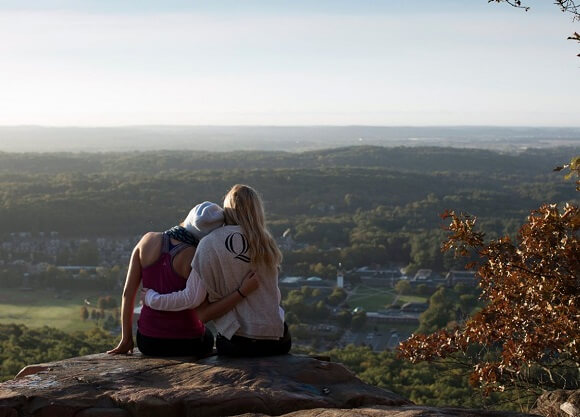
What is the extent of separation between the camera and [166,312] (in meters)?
5.40

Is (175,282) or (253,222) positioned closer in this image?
(253,222)

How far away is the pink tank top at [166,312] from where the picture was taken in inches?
213

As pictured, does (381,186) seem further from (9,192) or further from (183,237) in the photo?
(183,237)

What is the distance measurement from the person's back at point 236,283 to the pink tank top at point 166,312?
0.20 metres

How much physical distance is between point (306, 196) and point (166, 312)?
199 ft

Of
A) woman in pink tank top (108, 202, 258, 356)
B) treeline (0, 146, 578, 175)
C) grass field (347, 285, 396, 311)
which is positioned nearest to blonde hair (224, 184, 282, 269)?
woman in pink tank top (108, 202, 258, 356)

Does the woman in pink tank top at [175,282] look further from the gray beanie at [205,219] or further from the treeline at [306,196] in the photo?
the treeline at [306,196]

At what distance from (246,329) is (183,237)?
76 cm

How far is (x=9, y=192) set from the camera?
5369 centimetres

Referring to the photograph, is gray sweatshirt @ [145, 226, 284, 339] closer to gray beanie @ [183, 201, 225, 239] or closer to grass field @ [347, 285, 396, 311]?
gray beanie @ [183, 201, 225, 239]

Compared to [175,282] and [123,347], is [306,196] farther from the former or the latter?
[175,282]

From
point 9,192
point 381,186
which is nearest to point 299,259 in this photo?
point 9,192

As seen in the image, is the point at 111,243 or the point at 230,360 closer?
the point at 230,360

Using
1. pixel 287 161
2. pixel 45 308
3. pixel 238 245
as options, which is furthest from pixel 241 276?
pixel 287 161
